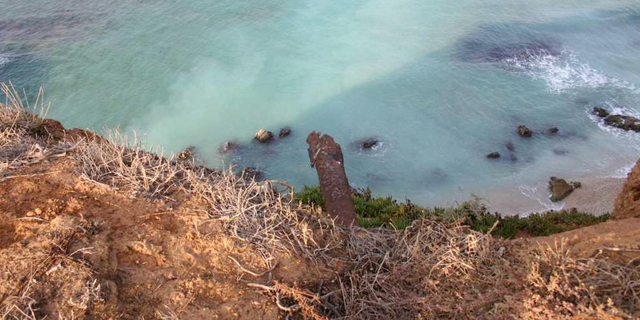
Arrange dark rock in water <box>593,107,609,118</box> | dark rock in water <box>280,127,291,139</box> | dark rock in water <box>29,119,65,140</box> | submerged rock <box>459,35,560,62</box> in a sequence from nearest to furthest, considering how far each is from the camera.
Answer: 1. dark rock in water <box>29,119,65,140</box>
2. dark rock in water <box>280,127,291,139</box>
3. dark rock in water <box>593,107,609,118</box>
4. submerged rock <box>459,35,560,62</box>

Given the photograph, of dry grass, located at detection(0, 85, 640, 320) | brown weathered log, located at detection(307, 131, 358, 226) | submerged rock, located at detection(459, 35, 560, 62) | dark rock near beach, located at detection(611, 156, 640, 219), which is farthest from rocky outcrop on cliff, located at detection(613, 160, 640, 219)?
submerged rock, located at detection(459, 35, 560, 62)

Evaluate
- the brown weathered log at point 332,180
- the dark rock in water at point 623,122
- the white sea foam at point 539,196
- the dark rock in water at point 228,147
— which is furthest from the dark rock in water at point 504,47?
the brown weathered log at point 332,180

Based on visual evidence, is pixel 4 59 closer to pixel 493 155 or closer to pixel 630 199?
pixel 493 155

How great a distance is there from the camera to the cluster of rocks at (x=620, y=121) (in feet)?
57.1

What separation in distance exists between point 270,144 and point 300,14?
1054cm

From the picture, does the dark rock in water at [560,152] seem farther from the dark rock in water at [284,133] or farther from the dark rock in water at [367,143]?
the dark rock in water at [284,133]

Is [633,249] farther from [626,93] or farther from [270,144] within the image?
[626,93]

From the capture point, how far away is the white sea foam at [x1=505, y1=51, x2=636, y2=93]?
19.8 metres

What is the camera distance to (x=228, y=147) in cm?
1716

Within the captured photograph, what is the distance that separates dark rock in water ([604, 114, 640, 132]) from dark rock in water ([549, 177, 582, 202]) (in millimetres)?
4537

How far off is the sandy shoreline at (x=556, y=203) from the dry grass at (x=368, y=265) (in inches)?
400

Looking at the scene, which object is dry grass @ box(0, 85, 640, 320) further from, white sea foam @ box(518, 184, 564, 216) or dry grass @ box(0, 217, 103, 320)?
white sea foam @ box(518, 184, 564, 216)

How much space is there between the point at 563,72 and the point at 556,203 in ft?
28.8

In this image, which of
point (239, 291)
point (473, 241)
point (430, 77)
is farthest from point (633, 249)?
point (430, 77)
